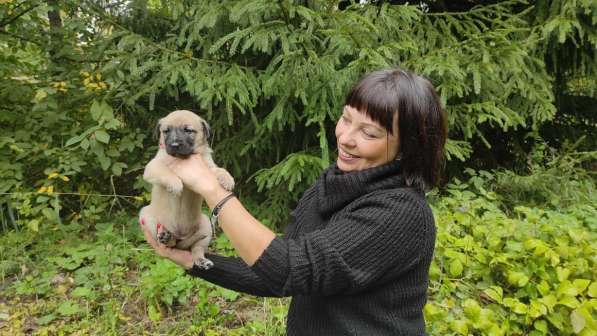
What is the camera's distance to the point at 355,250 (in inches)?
69.5

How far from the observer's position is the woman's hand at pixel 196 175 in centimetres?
192

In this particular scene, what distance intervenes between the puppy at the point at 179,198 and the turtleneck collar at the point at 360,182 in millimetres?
587

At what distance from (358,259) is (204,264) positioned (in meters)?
1.10

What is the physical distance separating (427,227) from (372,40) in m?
2.90

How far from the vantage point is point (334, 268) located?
1714 millimetres

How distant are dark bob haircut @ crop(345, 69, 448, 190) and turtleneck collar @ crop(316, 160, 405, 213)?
2.6 inches

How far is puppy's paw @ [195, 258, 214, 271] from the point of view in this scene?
8.14 feet

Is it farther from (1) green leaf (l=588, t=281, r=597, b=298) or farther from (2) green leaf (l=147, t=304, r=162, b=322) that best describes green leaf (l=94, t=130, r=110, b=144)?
(1) green leaf (l=588, t=281, r=597, b=298)

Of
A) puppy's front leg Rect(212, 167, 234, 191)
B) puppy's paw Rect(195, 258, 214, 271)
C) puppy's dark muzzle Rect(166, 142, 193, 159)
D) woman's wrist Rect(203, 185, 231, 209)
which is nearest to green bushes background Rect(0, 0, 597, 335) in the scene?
puppy's paw Rect(195, 258, 214, 271)

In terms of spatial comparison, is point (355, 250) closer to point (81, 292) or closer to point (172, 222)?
point (172, 222)

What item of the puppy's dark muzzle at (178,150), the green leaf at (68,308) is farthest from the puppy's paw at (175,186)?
the green leaf at (68,308)

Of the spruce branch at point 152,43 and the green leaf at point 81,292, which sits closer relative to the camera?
the green leaf at point 81,292

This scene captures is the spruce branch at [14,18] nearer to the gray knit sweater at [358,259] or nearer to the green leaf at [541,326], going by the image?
the gray knit sweater at [358,259]

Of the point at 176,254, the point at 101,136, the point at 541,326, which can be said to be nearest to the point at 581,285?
the point at 541,326
